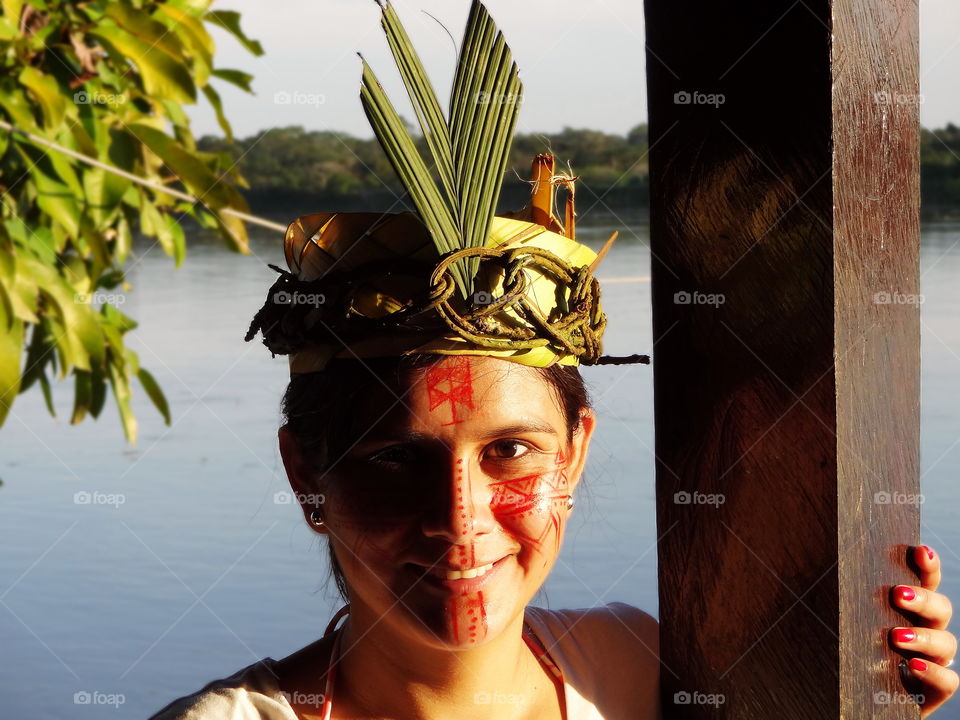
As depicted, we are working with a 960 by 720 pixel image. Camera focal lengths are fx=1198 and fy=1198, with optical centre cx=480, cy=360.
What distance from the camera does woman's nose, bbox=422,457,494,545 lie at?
1083 millimetres

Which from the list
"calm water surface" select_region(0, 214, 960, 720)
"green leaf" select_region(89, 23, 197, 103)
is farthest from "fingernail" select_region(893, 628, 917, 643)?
"calm water surface" select_region(0, 214, 960, 720)

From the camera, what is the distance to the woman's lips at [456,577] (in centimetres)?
109

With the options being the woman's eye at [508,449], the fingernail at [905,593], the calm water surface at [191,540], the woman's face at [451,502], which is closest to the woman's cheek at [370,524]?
the woman's face at [451,502]

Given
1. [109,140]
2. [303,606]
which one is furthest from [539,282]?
[303,606]

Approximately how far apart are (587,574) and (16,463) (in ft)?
8.19

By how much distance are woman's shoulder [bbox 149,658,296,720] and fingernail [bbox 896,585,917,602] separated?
576 mm

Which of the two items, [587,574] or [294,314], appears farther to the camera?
[587,574]

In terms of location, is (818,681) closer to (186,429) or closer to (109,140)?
(109,140)

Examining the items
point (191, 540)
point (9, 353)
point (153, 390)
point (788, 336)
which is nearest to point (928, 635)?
point (788, 336)

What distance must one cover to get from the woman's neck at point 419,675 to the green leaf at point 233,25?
2.89ft

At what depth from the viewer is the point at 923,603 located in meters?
1.06

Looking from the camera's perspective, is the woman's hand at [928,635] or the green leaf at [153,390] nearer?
the woman's hand at [928,635]

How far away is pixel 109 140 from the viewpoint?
5.33 feet

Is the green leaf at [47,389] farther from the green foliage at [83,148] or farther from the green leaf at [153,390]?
the green leaf at [153,390]
